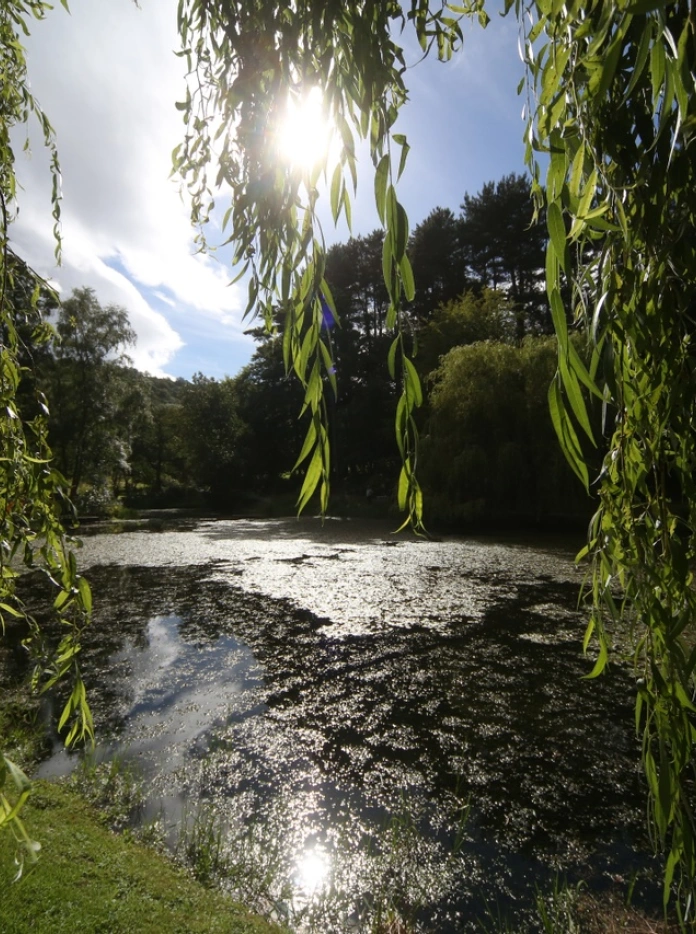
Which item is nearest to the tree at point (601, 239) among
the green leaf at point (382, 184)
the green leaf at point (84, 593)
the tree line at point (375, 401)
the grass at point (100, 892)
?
the green leaf at point (382, 184)

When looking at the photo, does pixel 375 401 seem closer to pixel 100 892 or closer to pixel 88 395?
pixel 88 395

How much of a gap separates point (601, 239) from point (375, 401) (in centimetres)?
2548

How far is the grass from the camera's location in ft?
5.76

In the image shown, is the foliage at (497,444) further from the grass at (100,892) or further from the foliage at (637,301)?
the foliage at (637,301)

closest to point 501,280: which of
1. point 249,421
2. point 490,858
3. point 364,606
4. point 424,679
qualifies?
point 249,421

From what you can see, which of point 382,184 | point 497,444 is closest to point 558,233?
point 382,184

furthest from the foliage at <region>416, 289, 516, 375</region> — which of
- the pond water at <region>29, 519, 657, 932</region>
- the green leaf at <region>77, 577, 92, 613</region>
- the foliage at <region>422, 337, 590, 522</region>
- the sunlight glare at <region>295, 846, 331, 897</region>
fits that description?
the green leaf at <region>77, 577, 92, 613</region>

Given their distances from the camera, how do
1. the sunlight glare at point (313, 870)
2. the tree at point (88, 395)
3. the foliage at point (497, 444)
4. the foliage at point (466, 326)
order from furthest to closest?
the foliage at point (466, 326), the tree at point (88, 395), the foliage at point (497, 444), the sunlight glare at point (313, 870)

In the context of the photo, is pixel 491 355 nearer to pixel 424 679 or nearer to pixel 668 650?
pixel 424 679

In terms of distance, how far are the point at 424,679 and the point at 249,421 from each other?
84.3 ft

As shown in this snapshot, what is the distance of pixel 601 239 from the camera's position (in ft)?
2.79

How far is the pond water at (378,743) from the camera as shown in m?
2.50

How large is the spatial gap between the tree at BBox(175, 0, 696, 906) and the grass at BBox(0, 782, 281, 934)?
5.70 feet

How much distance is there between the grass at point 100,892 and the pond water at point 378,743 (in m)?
0.30
